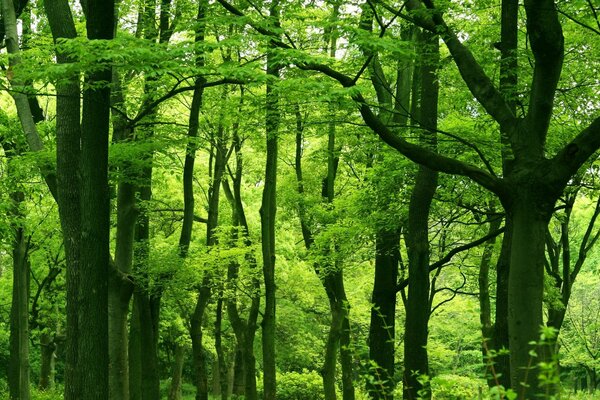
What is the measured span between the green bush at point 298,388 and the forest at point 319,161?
3.0 inches

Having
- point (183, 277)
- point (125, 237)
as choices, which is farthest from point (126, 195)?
point (183, 277)

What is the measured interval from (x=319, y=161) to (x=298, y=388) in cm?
863

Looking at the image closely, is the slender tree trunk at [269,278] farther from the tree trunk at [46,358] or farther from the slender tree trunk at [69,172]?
the tree trunk at [46,358]

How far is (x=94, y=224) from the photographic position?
8.77 meters

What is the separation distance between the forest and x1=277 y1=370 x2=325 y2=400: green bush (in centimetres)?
8

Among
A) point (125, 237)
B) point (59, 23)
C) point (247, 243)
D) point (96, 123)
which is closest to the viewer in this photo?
point (96, 123)

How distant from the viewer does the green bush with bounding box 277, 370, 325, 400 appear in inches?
976

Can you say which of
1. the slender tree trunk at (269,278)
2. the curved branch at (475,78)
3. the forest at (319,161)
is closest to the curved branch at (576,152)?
the forest at (319,161)

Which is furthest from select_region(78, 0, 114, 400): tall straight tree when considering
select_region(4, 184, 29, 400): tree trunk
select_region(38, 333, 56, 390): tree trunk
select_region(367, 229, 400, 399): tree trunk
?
select_region(38, 333, 56, 390): tree trunk

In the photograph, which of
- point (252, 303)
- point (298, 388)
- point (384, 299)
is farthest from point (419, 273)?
point (298, 388)

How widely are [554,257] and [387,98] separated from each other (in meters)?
8.18

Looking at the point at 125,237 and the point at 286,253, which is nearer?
the point at 125,237

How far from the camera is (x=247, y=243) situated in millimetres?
22609

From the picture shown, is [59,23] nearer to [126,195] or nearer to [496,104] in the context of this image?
[126,195]
